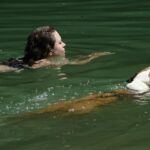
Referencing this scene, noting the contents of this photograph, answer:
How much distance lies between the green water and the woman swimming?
21 centimetres

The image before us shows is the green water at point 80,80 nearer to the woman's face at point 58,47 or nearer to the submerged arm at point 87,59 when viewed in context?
the submerged arm at point 87,59

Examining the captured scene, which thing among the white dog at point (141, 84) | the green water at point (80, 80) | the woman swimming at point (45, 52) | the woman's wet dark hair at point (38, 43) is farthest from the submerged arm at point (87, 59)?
the white dog at point (141, 84)

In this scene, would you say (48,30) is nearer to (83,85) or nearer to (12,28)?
(83,85)

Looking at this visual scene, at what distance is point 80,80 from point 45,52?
1570 millimetres

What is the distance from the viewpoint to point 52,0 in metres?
16.2

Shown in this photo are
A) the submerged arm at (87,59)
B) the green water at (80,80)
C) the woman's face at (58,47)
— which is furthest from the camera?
the woman's face at (58,47)

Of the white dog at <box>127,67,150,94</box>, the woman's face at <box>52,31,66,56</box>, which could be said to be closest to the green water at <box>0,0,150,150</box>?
the white dog at <box>127,67,150,94</box>

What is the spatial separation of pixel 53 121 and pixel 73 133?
40cm

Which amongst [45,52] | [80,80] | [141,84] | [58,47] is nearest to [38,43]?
[45,52]

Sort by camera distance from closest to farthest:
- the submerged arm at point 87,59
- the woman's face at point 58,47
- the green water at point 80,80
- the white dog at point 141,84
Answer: the green water at point 80,80, the white dog at point 141,84, the submerged arm at point 87,59, the woman's face at point 58,47

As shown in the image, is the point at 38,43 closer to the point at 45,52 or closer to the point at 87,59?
the point at 45,52

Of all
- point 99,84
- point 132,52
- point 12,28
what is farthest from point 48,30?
point 12,28

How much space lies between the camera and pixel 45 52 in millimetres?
9297

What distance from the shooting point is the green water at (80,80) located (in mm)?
5633
